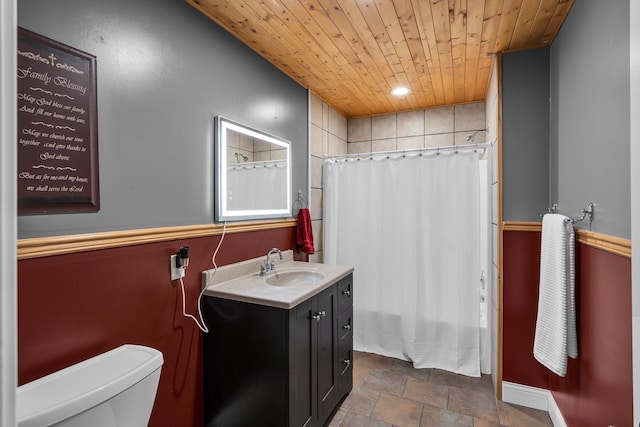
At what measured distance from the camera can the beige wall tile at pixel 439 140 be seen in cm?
325

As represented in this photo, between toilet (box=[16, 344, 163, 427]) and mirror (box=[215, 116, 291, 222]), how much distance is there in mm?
841

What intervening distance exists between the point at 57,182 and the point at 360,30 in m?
1.68

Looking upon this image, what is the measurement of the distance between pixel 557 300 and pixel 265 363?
145 centimetres

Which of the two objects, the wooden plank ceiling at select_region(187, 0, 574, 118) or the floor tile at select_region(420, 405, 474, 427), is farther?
the floor tile at select_region(420, 405, 474, 427)

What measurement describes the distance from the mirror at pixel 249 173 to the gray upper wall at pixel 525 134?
1.52 meters

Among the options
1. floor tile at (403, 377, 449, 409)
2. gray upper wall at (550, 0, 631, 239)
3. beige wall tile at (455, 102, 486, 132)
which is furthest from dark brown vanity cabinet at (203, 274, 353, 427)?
beige wall tile at (455, 102, 486, 132)

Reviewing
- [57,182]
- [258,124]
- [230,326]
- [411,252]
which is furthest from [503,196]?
[57,182]

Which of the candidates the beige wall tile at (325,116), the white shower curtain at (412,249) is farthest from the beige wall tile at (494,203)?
the beige wall tile at (325,116)

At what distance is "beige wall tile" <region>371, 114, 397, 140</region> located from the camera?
350cm

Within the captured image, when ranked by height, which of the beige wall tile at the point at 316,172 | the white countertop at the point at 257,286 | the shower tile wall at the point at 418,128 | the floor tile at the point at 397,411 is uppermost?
the shower tile wall at the point at 418,128

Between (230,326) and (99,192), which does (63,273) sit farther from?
(230,326)

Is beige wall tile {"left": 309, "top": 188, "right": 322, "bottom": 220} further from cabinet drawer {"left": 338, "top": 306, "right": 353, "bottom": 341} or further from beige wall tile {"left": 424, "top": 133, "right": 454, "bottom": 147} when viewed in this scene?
beige wall tile {"left": 424, "top": 133, "right": 454, "bottom": 147}

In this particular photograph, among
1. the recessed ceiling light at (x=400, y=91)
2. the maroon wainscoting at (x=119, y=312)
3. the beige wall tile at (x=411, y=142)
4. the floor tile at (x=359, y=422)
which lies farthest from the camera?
the beige wall tile at (x=411, y=142)

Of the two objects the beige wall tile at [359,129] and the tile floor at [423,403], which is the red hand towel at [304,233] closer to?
the tile floor at [423,403]
